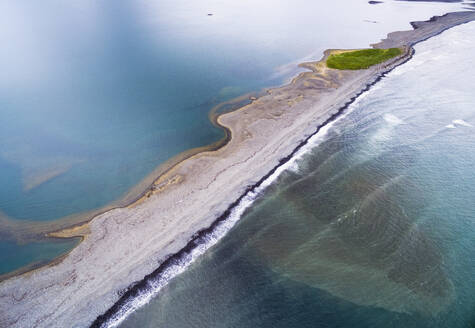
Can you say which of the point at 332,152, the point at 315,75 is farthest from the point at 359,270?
the point at 315,75

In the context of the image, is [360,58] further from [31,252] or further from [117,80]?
[31,252]

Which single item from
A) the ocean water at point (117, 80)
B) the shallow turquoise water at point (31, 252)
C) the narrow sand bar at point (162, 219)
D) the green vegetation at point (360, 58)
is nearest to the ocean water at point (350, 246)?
the narrow sand bar at point (162, 219)

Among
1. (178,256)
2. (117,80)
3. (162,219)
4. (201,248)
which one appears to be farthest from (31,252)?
(117,80)

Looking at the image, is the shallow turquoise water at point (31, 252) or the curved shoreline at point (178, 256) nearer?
the curved shoreline at point (178, 256)

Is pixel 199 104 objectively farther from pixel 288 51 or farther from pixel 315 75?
pixel 288 51

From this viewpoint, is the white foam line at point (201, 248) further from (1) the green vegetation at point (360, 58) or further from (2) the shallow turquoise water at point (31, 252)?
(1) the green vegetation at point (360, 58)

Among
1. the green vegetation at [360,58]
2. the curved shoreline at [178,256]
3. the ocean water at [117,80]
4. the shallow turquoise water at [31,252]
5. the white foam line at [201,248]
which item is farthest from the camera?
the green vegetation at [360,58]
